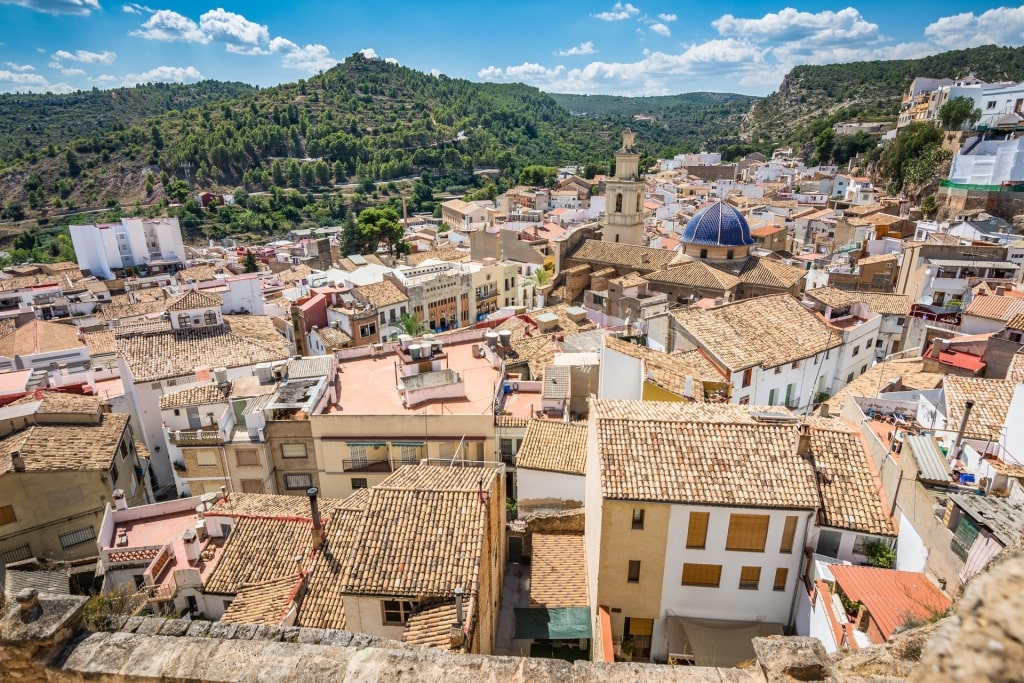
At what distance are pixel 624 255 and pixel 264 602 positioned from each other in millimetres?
34172

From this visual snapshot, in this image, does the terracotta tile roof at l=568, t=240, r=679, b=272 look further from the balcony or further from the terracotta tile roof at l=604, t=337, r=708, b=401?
the balcony

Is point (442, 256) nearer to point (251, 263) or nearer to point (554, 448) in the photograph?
point (251, 263)

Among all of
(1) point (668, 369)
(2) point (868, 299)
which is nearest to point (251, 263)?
(1) point (668, 369)

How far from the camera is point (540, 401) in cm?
2005

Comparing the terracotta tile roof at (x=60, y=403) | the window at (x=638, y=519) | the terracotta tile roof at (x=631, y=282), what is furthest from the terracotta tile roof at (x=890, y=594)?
the terracotta tile roof at (x=631, y=282)

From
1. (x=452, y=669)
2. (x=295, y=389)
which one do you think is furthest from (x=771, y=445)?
(x=295, y=389)

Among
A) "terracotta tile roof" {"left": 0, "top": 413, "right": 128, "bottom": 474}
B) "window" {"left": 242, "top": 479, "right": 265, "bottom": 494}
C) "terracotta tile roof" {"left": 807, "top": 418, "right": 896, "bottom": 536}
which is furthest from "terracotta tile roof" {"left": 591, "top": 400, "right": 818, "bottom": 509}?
"terracotta tile roof" {"left": 0, "top": 413, "right": 128, "bottom": 474}

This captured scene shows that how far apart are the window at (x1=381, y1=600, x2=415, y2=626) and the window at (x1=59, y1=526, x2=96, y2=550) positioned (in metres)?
12.3

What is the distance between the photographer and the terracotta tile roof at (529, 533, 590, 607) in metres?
13.6

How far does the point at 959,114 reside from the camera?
57.7 m

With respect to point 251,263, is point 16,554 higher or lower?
higher

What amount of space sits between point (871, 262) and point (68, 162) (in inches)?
5473

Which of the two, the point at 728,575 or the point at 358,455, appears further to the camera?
the point at 358,455

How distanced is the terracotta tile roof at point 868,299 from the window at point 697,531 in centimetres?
1695
